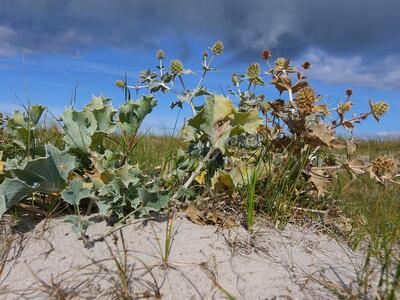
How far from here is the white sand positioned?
1548 mm

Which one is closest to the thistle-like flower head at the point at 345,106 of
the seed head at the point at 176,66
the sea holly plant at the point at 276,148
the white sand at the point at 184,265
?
the sea holly plant at the point at 276,148

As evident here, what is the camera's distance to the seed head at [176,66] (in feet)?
8.94

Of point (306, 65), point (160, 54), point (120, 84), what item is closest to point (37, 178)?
point (120, 84)

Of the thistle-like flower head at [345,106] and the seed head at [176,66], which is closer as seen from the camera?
the thistle-like flower head at [345,106]

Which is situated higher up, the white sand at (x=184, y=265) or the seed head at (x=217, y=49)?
the seed head at (x=217, y=49)

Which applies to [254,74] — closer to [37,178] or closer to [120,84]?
[120,84]

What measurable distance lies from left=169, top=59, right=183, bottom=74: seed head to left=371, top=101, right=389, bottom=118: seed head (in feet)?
3.73

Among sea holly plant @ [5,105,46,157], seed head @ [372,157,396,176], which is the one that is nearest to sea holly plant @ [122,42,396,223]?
seed head @ [372,157,396,176]

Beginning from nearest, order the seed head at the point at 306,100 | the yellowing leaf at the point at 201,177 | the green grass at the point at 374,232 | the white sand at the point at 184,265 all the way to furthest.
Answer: the white sand at the point at 184,265
the green grass at the point at 374,232
the seed head at the point at 306,100
the yellowing leaf at the point at 201,177

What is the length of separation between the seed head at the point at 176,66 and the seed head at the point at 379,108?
3.73 ft

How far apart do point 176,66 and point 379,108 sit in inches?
47.0

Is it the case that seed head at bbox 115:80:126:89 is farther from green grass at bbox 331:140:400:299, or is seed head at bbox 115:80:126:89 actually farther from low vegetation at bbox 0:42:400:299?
green grass at bbox 331:140:400:299

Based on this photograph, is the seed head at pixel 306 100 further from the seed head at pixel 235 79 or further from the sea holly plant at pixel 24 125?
the sea holly plant at pixel 24 125

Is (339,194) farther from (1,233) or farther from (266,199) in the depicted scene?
(1,233)
